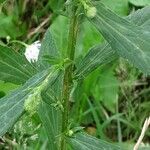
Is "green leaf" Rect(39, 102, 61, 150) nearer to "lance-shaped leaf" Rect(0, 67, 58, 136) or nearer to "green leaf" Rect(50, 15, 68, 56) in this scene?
"lance-shaped leaf" Rect(0, 67, 58, 136)

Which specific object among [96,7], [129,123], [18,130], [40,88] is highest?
[96,7]

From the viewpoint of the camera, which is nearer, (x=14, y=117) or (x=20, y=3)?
(x=14, y=117)

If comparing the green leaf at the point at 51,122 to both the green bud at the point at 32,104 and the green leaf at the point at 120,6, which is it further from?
the green leaf at the point at 120,6

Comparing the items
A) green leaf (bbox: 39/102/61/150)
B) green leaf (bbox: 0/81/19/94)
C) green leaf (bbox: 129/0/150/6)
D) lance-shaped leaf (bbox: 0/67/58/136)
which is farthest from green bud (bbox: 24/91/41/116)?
green leaf (bbox: 129/0/150/6)

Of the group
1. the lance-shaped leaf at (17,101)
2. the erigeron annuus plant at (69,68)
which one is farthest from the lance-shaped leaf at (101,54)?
the lance-shaped leaf at (17,101)

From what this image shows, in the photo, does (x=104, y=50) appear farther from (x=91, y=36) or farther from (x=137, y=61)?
(x=91, y=36)

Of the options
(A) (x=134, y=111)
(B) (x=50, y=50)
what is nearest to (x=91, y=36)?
(A) (x=134, y=111)

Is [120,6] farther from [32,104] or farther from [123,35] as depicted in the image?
[32,104]
